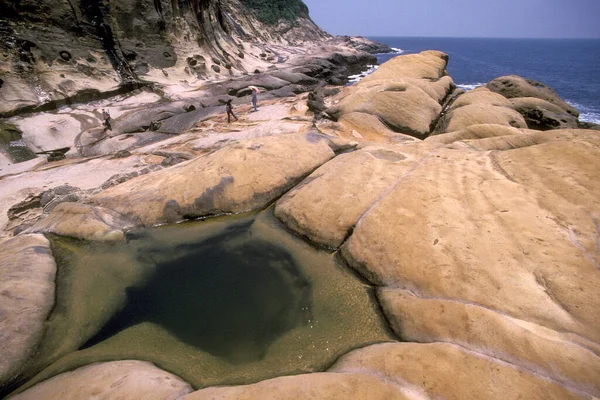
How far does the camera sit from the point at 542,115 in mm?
11148

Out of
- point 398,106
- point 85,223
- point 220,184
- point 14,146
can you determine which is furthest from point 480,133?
point 14,146

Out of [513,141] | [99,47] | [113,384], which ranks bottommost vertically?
[113,384]

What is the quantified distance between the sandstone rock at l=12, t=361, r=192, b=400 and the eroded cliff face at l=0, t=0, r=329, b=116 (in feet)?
49.0

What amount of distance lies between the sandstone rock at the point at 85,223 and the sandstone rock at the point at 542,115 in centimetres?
1380

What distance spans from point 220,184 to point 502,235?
5.13 meters

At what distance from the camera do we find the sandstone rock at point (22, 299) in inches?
139

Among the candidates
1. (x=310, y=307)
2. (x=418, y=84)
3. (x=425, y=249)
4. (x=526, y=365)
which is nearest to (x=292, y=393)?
(x=310, y=307)

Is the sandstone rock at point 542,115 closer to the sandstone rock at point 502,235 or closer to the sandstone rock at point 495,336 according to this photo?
the sandstone rock at point 502,235

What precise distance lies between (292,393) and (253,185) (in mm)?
4405

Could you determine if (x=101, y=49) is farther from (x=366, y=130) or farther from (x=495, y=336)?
(x=495, y=336)

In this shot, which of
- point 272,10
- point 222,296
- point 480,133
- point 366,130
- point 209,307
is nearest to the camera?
point 209,307

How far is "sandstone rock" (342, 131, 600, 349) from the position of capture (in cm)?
340

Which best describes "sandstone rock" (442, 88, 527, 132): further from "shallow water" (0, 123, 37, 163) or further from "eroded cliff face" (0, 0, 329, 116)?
"eroded cliff face" (0, 0, 329, 116)

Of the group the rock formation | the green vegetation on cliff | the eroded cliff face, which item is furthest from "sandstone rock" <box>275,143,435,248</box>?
the green vegetation on cliff
